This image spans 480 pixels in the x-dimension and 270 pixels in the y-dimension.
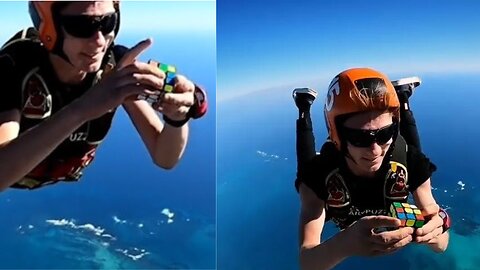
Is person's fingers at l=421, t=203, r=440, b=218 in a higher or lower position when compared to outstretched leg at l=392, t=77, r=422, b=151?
lower

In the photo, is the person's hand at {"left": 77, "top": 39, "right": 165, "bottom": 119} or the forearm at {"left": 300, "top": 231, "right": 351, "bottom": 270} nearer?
the person's hand at {"left": 77, "top": 39, "right": 165, "bottom": 119}

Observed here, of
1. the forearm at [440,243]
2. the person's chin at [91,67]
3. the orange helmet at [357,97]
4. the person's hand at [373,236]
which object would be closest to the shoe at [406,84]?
the orange helmet at [357,97]

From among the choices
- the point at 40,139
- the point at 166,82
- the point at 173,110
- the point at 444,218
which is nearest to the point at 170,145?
the point at 173,110

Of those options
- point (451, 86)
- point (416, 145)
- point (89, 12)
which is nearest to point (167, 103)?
point (89, 12)

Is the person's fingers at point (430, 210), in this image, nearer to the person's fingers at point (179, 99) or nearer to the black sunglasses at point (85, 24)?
the person's fingers at point (179, 99)

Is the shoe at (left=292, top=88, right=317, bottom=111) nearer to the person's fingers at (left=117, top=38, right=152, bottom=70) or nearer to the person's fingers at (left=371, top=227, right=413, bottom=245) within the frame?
the person's fingers at (left=371, top=227, right=413, bottom=245)

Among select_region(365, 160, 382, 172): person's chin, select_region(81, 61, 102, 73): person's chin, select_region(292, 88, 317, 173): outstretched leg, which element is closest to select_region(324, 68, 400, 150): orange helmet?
select_region(365, 160, 382, 172): person's chin

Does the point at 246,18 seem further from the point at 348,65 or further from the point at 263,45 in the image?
the point at 348,65
